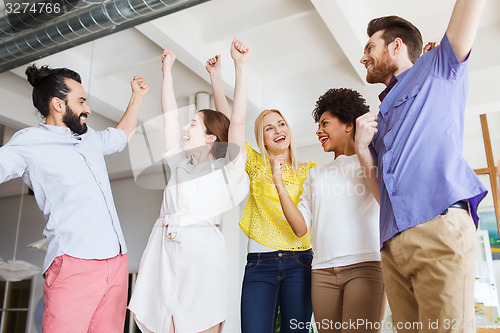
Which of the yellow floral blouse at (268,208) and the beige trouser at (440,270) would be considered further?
the yellow floral blouse at (268,208)

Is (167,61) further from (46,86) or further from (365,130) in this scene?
(365,130)

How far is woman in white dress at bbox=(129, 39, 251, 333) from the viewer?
1551 millimetres

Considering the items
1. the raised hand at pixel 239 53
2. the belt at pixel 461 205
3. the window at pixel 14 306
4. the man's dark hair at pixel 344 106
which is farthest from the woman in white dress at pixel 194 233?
the window at pixel 14 306

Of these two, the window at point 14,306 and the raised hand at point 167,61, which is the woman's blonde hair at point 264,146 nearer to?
the raised hand at point 167,61

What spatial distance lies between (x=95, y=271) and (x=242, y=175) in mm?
679

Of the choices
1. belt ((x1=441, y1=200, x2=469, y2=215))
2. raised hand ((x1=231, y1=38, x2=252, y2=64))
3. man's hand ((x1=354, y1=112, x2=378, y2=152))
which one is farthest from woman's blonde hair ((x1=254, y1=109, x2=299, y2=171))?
belt ((x1=441, y1=200, x2=469, y2=215))

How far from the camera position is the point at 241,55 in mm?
1882

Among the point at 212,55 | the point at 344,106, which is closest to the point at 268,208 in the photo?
the point at 344,106

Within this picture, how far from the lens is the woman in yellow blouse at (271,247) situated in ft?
6.05

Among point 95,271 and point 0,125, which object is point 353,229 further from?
point 0,125

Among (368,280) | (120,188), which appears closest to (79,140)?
(368,280)

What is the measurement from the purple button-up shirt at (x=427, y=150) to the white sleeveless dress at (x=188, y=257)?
64 cm

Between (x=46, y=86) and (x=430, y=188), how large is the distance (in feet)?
5.20

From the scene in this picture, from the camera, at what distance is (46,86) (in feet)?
6.21
